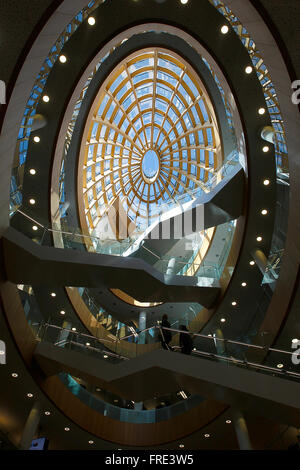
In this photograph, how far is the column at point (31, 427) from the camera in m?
10.9

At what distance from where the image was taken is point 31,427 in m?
11.5

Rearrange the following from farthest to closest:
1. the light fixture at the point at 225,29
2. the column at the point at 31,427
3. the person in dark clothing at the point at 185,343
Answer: the light fixture at the point at 225,29, the column at the point at 31,427, the person in dark clothing at the point at 185,343

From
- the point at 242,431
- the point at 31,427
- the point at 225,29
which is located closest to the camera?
the point at 242,431

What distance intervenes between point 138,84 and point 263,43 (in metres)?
23.2

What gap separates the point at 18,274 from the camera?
455 inches

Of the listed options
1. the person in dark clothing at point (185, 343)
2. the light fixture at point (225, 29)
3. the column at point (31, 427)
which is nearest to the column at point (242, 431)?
the person in dark clothing at point (185, 343)

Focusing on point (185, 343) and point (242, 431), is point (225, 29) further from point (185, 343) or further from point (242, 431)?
point (242, 431)

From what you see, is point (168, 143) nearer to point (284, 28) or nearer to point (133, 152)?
point (133, 152)

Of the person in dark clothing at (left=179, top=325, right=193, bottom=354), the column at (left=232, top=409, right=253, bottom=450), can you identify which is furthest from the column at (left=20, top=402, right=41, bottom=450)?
the column at (left=232, top=409, right=253, bottom=450)

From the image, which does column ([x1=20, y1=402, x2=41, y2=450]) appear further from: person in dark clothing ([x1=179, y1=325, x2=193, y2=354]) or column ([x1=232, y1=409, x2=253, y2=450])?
column ([x1=232, y1=409, x2=253, y2=450])

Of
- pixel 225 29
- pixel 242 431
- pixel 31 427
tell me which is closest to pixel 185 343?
pixel 242 431

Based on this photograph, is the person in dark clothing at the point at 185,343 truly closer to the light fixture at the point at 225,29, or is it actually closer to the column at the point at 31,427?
the column at the point at 31,427

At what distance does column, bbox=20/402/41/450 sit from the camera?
35.7 ft

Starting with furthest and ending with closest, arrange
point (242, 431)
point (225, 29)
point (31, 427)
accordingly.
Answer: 1. point (225, 29)
2. point (31, 427)
3. point (242, 431)
